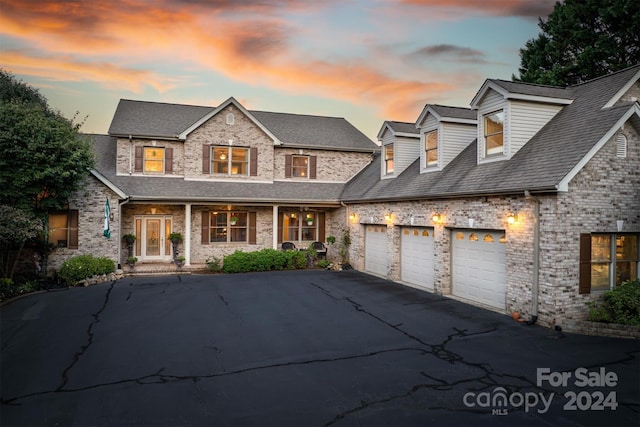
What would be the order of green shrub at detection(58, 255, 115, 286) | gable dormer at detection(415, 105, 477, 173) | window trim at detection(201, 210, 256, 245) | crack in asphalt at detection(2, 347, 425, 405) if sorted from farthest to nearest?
1. window trim at detection(201, 210, 256, 245)
2. green shrub at detection(58, 255, 115, 286)
3. gable dormer at detection(415, 105, 477, 173)
4. crack in asphalt at detection(2, 347, 425, 405)

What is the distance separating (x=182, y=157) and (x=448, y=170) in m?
13.5

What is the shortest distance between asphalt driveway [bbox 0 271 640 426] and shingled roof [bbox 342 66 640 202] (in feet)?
→ 12.0

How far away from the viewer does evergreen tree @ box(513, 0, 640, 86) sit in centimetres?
2317

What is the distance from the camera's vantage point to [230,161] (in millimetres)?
21234

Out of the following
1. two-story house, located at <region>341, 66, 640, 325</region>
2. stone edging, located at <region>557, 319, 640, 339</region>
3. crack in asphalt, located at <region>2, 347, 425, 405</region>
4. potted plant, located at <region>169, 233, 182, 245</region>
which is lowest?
crack in asphalt, located at <region>2, 347, 425, 405</region>

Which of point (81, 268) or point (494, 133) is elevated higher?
point (494, 133)

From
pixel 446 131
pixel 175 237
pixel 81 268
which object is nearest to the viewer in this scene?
pixel 446 131

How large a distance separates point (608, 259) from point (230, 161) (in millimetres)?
17077

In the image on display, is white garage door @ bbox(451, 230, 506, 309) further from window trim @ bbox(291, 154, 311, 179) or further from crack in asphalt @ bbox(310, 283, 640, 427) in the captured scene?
window trim @ bbox(291, 154, 311, 179)

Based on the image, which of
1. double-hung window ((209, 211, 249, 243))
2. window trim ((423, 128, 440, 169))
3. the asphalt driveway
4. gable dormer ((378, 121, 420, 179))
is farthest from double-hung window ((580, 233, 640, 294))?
double-hung window ((209, 211, 249, 243))

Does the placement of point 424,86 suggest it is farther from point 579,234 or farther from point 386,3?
point 579,234

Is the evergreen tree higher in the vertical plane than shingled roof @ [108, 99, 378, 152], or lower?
higher

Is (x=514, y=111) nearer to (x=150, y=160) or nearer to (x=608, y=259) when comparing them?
(x=608, y=259)

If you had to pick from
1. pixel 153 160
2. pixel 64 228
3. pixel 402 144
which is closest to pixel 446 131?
pixel 402 144
